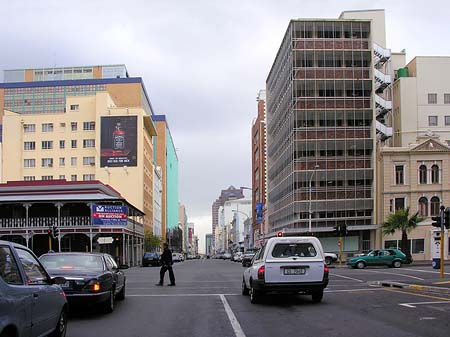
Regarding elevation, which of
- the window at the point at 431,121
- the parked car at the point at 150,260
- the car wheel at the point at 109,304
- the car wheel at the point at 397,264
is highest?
the window at the point at 431,121

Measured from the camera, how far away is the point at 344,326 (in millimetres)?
10609

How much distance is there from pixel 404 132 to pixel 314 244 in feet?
213

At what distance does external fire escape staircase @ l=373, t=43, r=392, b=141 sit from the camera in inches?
2776

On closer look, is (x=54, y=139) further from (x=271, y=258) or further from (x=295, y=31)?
(x=271, y=258)

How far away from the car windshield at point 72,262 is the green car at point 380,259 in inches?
1238

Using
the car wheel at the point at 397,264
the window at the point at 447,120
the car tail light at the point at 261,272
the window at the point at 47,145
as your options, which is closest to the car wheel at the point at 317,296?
the car tail light at the point at 261,272

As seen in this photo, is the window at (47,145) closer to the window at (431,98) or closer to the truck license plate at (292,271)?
the window at (431,98)

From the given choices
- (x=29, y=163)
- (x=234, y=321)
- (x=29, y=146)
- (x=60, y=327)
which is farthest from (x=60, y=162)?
(x=60, y=327)

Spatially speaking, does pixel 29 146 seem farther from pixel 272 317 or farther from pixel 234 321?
pixel 234 321

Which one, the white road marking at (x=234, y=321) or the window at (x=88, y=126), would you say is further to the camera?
the window at (x=88, y=126)

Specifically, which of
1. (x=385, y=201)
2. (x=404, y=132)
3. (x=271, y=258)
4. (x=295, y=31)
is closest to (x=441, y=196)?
(x=385, y=201)

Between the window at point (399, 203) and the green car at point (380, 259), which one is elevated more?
the window at point (399, 203)

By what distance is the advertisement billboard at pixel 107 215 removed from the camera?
4841 centimetres

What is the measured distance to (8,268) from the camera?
259 inches
